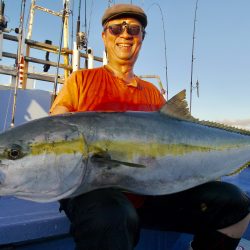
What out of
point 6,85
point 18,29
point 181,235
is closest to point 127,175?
point 181,235

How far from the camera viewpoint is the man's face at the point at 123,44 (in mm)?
2994

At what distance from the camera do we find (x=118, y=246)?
Result: 170 centimetres

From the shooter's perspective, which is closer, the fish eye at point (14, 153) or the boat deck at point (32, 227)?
the fish eye at point (14, 153)

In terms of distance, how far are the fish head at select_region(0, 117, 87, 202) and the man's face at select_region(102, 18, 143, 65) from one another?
4.41 ft

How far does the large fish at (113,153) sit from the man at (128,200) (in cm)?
13

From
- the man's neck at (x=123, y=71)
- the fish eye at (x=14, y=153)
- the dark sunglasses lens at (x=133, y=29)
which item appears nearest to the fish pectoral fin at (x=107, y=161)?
the fish eye at (x=14, y=153)

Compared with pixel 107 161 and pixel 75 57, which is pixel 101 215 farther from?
pixel 75 57

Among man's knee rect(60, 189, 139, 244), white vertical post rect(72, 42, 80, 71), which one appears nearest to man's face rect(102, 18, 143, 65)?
man's knee rect(60, 189, 139, 244)

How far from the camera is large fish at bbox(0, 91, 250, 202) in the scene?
5.73 ft

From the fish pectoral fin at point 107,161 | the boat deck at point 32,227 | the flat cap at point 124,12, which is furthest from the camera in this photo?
the flat cap at point 124,12

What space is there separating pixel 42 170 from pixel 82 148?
0.24 metres

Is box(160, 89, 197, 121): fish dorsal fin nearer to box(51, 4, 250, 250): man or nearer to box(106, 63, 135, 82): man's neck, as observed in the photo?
box(51, 4, 250, 250): man

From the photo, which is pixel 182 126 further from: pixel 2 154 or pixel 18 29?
pixel 18 29

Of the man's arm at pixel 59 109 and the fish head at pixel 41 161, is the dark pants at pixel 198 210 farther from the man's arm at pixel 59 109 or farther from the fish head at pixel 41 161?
the man's arm at pixel 59 109
